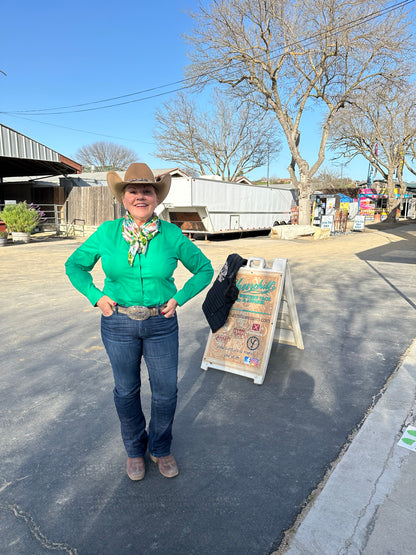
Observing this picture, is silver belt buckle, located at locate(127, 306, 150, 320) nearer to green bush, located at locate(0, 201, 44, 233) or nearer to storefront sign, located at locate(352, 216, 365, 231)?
green bush, located at locate(0, 201, 44, 233)

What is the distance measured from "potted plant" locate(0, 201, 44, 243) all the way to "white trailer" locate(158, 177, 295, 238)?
5509 mm

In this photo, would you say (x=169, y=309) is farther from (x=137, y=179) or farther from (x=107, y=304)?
(x=137, y=179)

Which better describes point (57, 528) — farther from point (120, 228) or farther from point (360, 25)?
point (360, 25)

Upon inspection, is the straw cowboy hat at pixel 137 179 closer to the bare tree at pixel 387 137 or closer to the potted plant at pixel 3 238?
the potted plant at pixel 3 238

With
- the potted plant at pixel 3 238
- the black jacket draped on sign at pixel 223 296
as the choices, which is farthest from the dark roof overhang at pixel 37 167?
the black jacket draped on sign at pixel 223 296

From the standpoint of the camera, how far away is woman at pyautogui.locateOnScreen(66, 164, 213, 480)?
2.22 metres

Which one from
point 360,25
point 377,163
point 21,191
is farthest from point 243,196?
point 377,163

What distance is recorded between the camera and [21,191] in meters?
24.4

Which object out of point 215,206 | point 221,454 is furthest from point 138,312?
point 215,206

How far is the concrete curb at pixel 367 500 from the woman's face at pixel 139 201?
1.93m

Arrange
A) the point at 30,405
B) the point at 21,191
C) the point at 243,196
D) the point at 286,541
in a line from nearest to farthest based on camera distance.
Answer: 1. the point at 286,541
2. the point at 30,405
3. the point at 243,196
4. the point at 21,191

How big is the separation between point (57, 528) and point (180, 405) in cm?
145

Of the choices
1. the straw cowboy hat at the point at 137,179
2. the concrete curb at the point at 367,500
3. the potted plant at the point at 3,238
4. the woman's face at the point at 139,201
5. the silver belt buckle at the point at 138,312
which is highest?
the straw cowboy hat at the point at 137,179

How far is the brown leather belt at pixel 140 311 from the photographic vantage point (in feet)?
7.24
